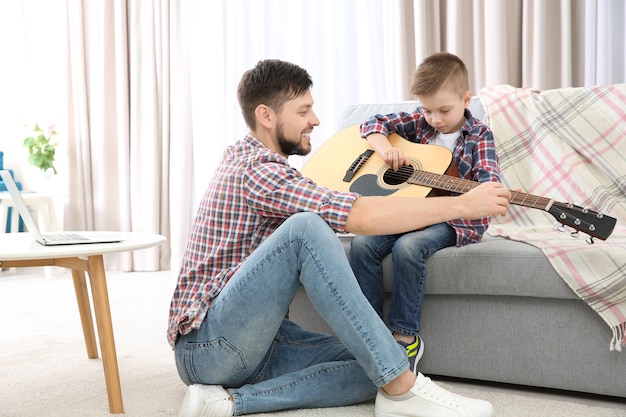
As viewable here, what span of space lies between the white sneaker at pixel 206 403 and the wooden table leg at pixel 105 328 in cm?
22

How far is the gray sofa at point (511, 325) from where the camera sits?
71.2 inches

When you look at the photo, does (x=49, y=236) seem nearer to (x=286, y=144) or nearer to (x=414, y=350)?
(x=286, y=144)

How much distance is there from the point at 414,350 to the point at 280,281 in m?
→ 0.51

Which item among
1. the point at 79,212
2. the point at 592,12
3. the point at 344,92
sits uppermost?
the point at 592,12

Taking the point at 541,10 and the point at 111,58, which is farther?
the point at 111,58

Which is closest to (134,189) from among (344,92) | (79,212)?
(79,212)

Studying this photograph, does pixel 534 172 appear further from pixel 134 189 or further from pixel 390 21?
pixel 134 189

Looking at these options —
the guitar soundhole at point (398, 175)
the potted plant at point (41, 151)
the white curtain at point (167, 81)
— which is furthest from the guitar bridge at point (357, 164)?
the potted plant at point (41, 151)

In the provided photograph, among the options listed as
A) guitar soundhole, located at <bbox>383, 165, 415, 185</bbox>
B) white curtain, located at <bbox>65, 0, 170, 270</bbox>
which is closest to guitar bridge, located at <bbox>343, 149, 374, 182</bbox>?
guitar soundhole, located at <bbox>383, 165, 415, 185</bbox>

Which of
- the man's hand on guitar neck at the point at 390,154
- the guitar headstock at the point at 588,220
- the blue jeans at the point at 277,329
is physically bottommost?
the blue jeans at the point at 277,329

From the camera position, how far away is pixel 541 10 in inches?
124

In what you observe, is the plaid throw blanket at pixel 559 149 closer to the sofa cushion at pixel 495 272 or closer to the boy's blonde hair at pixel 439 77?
the sofa cushion at pixel 495 272

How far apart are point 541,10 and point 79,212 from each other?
2859 millimetres

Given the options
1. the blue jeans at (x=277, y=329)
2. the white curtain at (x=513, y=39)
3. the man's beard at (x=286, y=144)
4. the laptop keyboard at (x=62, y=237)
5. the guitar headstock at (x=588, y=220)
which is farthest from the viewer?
the white curtain at (x=513, y=39)
